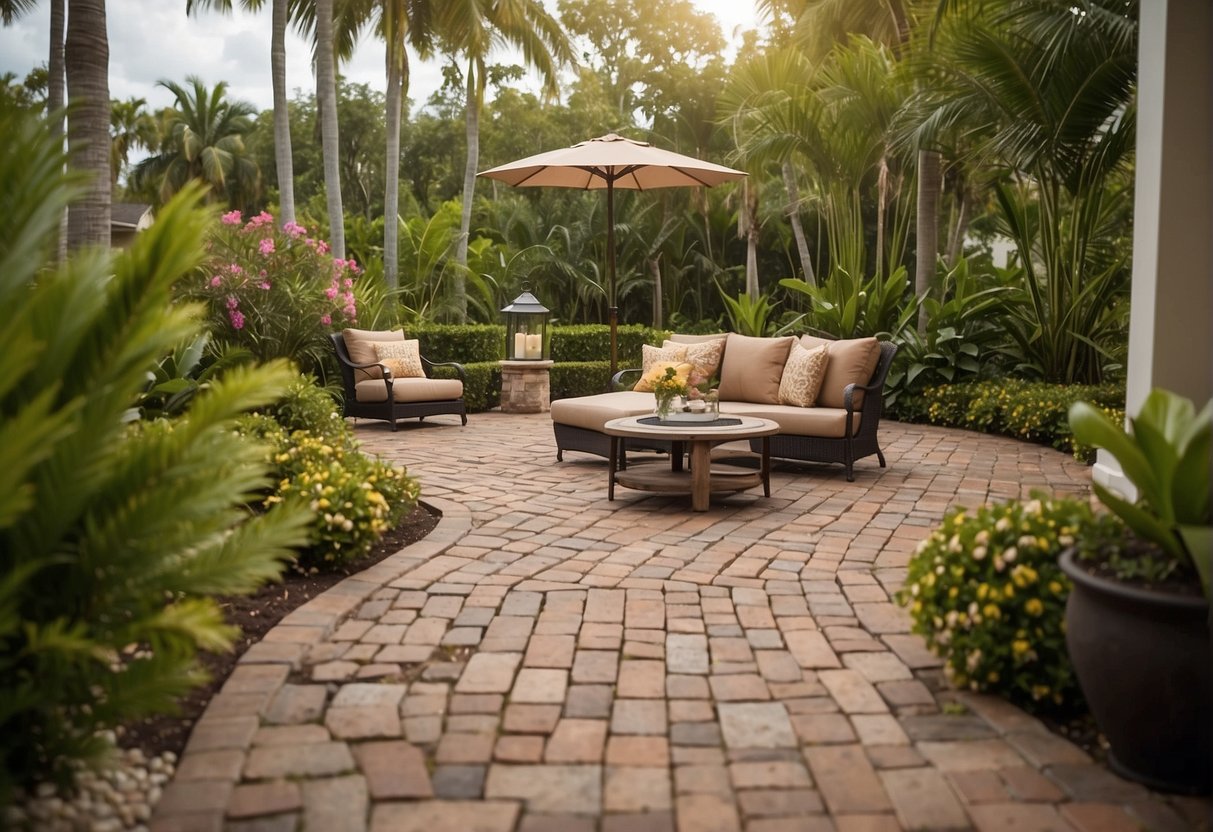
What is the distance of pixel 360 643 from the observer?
132 inches

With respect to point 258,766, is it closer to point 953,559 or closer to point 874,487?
point 953,559

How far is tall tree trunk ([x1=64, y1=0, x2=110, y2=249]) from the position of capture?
577 cm

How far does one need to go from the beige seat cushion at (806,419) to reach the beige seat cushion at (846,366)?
191mm

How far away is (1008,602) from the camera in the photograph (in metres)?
2.77

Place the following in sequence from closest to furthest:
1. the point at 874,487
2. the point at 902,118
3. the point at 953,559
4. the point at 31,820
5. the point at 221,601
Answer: the point at 31,820 → the point at 953,559 → the point at 221,601 → the point at 874,487 → the point at 902,118

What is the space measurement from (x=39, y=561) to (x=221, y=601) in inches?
73.9

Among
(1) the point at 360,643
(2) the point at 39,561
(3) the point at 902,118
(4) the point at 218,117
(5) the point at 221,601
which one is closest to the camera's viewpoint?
(2) the point at 39,561

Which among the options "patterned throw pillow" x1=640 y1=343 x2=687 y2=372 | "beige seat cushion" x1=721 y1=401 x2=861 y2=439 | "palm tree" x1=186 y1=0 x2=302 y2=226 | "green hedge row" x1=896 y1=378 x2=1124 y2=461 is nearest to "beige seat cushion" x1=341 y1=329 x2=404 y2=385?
"patterned throw pillow" x1=640 y1=343 x2=687 y2=372

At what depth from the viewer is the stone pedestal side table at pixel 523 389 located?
36.9ft

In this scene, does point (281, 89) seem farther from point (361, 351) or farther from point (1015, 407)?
point (1015, 407)

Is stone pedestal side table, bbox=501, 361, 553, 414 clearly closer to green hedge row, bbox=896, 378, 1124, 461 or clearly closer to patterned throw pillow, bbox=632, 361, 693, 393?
patterned throw pillow, bbox=632, 361, 693, 393

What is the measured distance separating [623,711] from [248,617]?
1568 mm

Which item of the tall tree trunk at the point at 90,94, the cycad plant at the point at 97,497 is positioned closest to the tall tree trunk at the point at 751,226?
the tall tree trunk at the point at 90,94

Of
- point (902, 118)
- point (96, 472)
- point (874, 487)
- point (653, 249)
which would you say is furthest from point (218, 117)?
point (96, 472)
